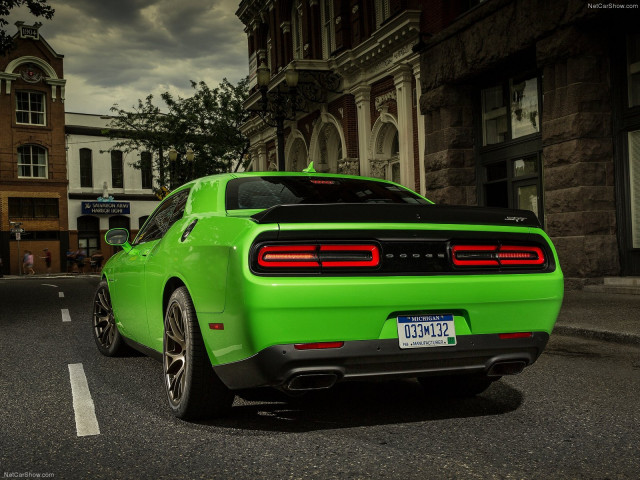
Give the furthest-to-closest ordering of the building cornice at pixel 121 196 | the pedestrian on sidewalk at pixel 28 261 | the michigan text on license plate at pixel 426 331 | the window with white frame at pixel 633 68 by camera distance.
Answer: the building cornice at pixel 121 196 < the pedestrian on sidewalk at pixel 28 261 < the window with white frame at pixel 633 68 < the michigan text on license plate at pixel 426 331

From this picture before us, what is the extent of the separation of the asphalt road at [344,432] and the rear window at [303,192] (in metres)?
1.31

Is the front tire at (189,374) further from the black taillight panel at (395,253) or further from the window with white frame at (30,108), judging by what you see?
the window with white frame at (30,108)

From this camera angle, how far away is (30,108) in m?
45.2

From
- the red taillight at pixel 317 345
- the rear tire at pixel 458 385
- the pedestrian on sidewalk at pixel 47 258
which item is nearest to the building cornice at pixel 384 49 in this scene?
the rear tire at pixel 458 385

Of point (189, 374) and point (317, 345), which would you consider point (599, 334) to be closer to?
point (317, 345)

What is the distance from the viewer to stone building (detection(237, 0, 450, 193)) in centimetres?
1796

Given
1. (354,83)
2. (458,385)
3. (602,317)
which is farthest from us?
(354,83)

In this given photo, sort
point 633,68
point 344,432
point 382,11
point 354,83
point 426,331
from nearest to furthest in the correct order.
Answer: point 426,331, point 344,432, point 633,68, point 382,11, point 354,83

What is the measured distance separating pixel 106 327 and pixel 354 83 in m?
15.6

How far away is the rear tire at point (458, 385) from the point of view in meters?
Answer: 4.58

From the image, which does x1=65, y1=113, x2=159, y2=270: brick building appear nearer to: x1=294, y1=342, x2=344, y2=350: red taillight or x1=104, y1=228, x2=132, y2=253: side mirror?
x1=104, y1=228, x2=132, y2=253: side mirror

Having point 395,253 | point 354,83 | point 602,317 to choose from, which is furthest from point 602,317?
point 354,83

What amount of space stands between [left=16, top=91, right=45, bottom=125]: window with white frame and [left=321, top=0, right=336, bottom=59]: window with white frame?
28663 millimetres

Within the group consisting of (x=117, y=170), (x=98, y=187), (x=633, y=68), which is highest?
(x=117, y=170)
